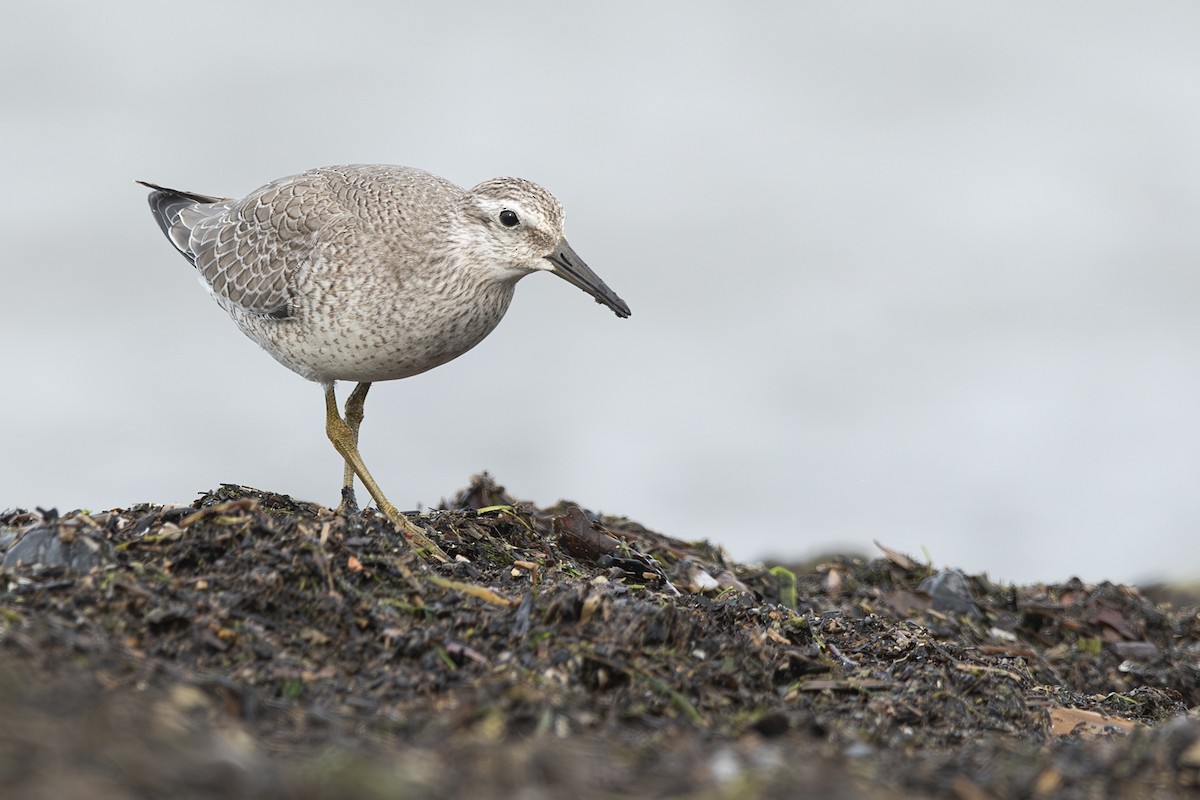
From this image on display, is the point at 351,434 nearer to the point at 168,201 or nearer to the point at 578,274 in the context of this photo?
the point at 578,274

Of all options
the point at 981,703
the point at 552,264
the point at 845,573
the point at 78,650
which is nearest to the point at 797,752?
the point at 981,703

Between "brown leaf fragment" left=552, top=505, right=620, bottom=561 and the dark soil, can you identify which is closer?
the dark soil

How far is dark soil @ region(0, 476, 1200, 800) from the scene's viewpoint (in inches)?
122

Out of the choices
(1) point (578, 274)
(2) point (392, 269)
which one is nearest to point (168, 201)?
(2) point (392, 269)

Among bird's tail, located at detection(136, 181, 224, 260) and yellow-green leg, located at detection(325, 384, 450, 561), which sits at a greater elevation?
bird's tail, located at detection(136, 181, 224, 260)

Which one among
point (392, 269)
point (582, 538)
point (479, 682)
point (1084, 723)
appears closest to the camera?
point (479, 682)

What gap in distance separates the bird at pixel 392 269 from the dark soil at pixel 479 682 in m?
1.18

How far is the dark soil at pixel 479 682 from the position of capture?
122 inches

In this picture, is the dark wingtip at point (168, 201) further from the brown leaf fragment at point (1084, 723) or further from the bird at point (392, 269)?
the brown leaf fragment at point (1084, 723)

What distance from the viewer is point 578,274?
7.29 meters

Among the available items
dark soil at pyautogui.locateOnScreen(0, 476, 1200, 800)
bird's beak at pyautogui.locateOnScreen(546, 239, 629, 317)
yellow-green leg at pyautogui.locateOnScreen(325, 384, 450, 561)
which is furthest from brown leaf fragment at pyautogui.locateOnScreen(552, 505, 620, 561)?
bird's beak at pyautogui.locateOnScreen(546, 239, 629, 317)

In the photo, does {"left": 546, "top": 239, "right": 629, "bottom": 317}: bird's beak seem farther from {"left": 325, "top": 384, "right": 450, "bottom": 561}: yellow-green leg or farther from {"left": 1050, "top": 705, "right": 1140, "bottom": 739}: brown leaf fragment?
{"left": 1050, "top": 705, "right": 1140, "bottom": 739}: brown leaf fragment

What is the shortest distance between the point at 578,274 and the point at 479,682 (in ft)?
11.1

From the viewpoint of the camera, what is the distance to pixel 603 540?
657cm
